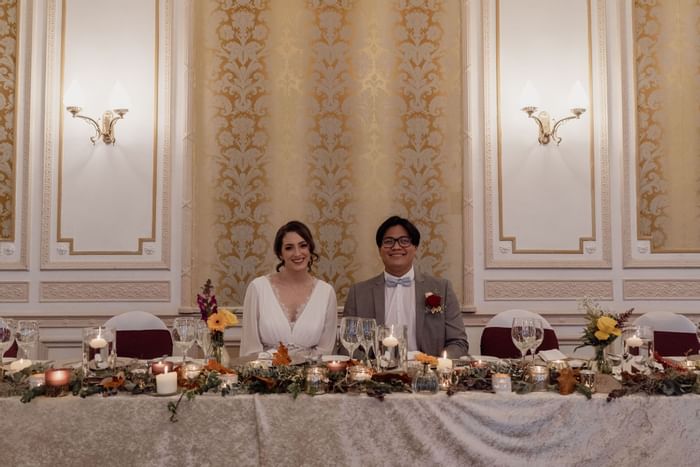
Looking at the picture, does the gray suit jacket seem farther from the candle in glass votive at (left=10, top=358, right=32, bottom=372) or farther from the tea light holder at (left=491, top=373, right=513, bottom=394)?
the candle in glass votive at (left=10, top=358, right=32, bottom=372)

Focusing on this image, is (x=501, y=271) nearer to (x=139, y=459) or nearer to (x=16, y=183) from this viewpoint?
(x=139, y=459)

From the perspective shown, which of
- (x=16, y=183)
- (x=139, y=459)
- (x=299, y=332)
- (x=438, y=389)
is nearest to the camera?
(x=139, y=459)

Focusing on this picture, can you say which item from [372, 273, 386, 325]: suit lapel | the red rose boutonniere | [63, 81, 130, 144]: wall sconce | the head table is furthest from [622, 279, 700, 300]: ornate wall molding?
[63, 81, 130, 144]: wall sconce

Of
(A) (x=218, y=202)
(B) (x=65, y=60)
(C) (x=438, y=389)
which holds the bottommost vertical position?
(C) (x=438, y=389)

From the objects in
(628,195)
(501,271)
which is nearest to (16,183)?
(501,271)

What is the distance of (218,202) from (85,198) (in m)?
0.94

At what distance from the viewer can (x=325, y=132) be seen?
472 cm

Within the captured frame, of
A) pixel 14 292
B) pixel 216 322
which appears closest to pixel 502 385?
pixel 216 322

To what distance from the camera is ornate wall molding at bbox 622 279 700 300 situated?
468 cm

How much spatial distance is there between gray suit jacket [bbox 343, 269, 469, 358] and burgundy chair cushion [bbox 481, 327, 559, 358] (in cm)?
25

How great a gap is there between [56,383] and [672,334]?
10.7 ft

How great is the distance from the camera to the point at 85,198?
4594mm

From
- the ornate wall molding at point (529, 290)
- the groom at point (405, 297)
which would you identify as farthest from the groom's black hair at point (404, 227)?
the ornate wall molding at point (529, 290)

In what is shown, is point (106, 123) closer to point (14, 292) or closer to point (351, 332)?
point (14, 292)
